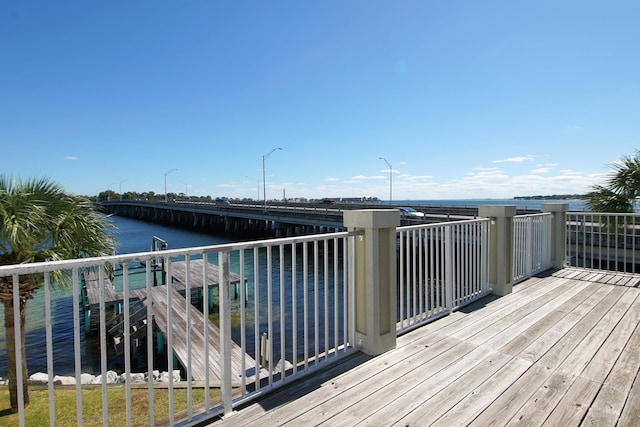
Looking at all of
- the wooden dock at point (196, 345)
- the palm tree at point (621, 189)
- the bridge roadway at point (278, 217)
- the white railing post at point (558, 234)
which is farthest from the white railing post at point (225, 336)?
the palm tree at point (621, 189)

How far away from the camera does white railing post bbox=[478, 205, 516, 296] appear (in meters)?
4.17

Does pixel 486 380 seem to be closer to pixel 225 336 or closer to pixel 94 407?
pixel 225 336

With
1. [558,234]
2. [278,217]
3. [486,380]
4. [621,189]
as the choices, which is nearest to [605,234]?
[621,189]

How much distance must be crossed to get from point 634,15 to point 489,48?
8.01ft

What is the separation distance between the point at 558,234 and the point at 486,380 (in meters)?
4.73

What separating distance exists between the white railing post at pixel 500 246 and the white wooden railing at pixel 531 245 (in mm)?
550

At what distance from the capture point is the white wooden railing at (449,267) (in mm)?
3291

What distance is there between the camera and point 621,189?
593 centimetres

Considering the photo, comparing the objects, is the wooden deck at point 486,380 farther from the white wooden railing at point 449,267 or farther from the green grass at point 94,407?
the green grass at point 94,407

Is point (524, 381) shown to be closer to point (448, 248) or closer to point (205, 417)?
point (448, 248)

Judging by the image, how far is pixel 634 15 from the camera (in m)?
5.69

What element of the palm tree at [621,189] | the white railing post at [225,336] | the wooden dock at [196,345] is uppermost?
the palm tree at [621,189]

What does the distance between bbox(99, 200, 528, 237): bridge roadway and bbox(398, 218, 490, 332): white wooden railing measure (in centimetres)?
685

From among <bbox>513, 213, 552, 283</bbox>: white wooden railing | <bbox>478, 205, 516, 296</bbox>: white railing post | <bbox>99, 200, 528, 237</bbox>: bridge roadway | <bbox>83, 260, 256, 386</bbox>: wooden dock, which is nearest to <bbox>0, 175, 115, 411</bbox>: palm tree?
<bbox>83, 260, 256, 386</bbox>: wooden dock
